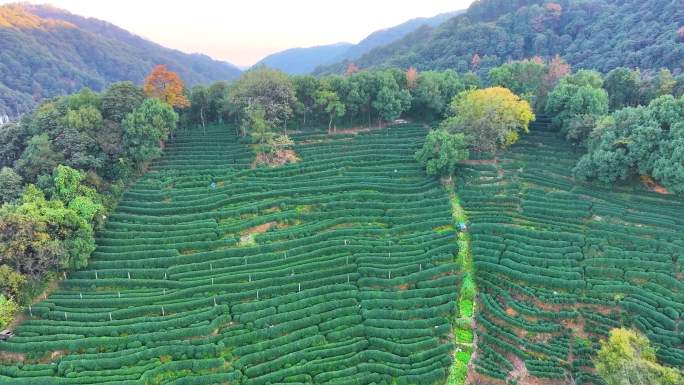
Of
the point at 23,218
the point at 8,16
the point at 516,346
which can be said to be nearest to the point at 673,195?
the point at 516,346

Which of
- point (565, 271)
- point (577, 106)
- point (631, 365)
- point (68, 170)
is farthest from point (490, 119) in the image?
point (68, 170)

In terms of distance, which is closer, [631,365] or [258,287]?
[631,365]

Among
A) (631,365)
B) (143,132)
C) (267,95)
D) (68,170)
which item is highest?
(267,95)

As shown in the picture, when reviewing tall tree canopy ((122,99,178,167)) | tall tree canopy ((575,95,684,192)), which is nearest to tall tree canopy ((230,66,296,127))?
tall tree canopy ((122,99,178,167))

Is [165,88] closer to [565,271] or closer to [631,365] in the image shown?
[565,271]

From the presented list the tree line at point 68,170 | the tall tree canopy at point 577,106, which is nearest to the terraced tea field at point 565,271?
the tall tree canopy at point 577,106

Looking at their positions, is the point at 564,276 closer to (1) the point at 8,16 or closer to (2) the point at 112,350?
(2) the point at 112,350

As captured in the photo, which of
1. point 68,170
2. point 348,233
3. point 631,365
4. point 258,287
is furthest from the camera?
point 348,233

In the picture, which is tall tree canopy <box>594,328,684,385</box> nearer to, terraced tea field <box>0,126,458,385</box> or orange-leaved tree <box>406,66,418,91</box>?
terraced tea field <box>0,126,458,385</box>
